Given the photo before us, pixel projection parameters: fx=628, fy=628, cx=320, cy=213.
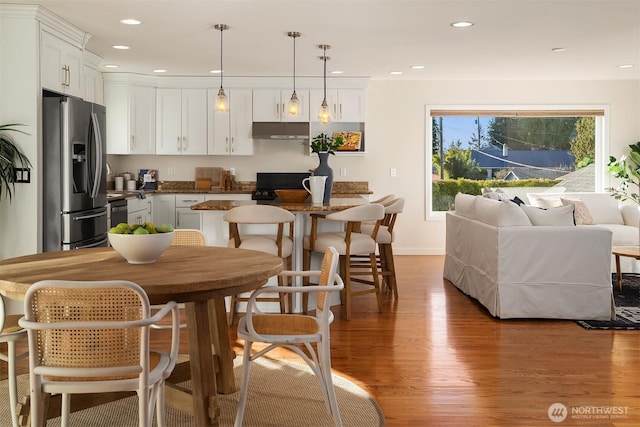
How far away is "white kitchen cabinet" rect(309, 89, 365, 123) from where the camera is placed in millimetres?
8156

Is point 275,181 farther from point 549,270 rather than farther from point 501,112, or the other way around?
point 549,270

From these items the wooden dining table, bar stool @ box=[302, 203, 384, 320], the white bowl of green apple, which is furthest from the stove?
the white bowl of green apple

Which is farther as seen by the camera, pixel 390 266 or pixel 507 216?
pixel 390 266

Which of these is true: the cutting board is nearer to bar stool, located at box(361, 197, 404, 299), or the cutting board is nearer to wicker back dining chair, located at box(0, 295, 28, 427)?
bar stool, located at box(361, 197, 404, 299)

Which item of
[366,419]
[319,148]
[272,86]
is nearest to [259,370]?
[366,419]

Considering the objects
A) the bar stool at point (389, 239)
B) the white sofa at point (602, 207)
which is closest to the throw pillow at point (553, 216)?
the bar stool at point (389, 239)

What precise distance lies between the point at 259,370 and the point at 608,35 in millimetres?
4397

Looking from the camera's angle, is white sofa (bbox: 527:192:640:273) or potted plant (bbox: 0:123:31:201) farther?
white sofa (bbox: 527:192:640:273)

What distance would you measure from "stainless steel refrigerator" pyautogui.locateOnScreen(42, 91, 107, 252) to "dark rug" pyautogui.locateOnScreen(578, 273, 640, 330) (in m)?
4.06

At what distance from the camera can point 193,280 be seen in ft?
7.68

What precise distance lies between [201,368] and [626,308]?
A: 412cm

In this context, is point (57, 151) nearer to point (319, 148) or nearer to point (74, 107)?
point (74, 107)

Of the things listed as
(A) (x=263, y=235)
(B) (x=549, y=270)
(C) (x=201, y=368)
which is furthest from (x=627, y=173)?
(C) (x=201, y=368)

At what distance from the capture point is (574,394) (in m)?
3.31
